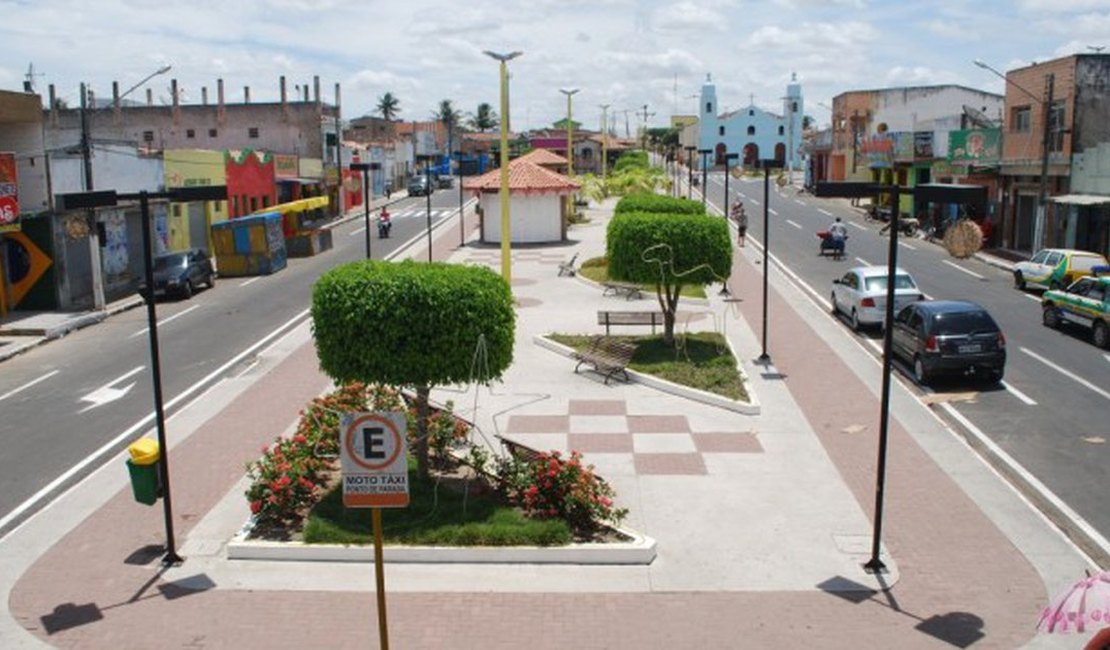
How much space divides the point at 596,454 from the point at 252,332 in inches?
586

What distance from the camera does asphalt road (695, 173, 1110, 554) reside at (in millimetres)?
15672

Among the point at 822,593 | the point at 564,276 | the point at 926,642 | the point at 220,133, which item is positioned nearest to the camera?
the point at 926,642

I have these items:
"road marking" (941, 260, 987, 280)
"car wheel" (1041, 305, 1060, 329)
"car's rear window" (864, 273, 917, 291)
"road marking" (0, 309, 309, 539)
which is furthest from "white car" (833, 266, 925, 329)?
"road marking" (0, 309, 309, 539)

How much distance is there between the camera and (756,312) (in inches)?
1180

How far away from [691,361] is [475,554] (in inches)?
437

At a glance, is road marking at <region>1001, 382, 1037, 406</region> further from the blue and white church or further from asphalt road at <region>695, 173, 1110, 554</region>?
the blue and white church

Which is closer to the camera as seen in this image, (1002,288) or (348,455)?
(348,455)

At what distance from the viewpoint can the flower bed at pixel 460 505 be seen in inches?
497

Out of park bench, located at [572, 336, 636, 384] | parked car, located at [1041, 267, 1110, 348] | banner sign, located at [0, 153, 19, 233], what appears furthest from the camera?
banner sign, located at [0, 153, 19, 233]

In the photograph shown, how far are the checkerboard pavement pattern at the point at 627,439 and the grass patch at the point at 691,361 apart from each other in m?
1.88

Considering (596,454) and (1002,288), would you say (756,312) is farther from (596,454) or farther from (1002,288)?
(596,454)

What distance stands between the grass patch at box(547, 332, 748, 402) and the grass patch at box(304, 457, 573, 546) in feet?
24.0

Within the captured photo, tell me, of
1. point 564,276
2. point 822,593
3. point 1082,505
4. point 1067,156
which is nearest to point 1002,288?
point 1067,156

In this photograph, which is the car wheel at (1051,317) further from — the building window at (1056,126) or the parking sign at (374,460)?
the parking sign at (374,460)
